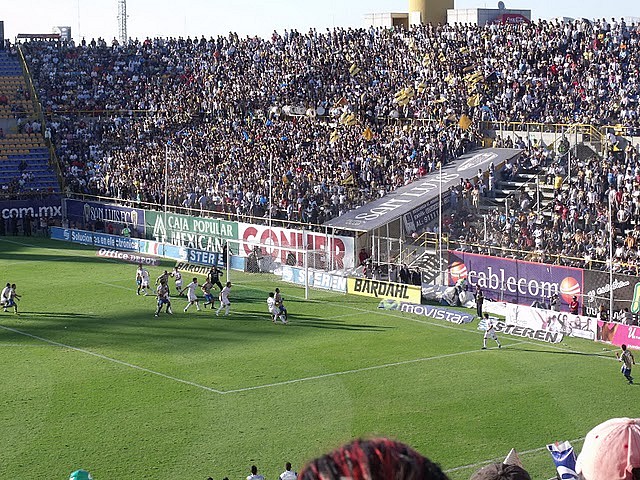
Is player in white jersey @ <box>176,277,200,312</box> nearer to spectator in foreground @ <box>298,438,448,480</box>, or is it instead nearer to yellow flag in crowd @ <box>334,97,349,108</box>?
yellow flag in crowd @ <box>334,97,349,108</box>

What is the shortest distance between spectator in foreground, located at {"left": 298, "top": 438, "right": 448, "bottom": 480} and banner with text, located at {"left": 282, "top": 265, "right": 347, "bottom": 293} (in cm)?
4006

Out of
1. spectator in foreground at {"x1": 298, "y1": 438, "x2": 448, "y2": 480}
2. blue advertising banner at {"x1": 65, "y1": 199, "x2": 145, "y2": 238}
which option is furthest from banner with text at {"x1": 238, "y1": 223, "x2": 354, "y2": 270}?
spectator in foreground at {"x1": 298, "y1": 438, "x2": 448, "y2": 480}

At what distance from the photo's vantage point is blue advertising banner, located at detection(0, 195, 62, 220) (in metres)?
60.9

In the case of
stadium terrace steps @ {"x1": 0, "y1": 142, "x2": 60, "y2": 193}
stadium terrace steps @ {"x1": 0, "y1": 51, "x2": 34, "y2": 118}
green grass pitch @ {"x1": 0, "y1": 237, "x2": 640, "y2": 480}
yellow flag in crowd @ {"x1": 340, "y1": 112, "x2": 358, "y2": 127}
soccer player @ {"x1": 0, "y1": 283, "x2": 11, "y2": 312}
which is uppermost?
stadium terrace steps @ {"x1": 0, "y1": 51, "x2": 34, "y2": 118}

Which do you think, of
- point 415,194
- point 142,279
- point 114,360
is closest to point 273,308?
point 114,360

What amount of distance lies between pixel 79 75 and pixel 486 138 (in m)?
33.3

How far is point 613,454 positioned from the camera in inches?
164

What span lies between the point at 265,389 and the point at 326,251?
61.2 ft

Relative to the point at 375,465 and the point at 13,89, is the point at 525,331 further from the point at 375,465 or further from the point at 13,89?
the point at 13,89

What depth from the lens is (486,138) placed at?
53125mm

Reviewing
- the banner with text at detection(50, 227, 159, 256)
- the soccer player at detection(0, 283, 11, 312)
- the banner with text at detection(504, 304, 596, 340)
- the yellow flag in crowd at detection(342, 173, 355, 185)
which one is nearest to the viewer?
the banner with text at detection(504, 304, 596, 340)

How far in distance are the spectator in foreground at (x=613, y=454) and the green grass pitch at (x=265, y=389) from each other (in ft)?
45.6

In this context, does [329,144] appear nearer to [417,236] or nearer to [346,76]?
[346,76]

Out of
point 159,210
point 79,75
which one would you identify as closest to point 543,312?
point 159,210
